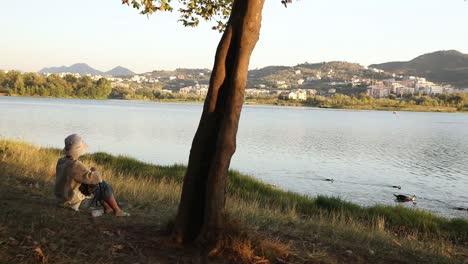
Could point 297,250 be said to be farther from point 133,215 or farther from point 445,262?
point 133,215

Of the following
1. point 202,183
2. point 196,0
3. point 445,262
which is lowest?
point 445,262

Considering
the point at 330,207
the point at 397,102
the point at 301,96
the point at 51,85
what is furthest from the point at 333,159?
the point at 301,96

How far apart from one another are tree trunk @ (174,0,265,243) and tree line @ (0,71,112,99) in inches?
5560

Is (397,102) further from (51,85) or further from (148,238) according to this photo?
(148,238)

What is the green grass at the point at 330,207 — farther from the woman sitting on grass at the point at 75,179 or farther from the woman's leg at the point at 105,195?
the woman sitting on grass at the point at 75,179

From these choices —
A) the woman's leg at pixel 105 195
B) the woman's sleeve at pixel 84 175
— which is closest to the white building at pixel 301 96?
the woman's leg at pixel 105 195

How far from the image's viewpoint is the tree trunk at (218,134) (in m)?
5.85

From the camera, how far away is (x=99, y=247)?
18.1ft

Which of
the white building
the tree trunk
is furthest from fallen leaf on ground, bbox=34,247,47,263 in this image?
the white building

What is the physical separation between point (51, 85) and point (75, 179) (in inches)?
5669

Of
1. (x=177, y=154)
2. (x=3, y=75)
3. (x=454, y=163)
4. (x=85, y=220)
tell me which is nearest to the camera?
(x=85, y=220)

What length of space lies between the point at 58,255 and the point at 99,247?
0.51 m

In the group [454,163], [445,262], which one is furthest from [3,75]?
[445,262]

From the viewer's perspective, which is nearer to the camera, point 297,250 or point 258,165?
point 297,250
